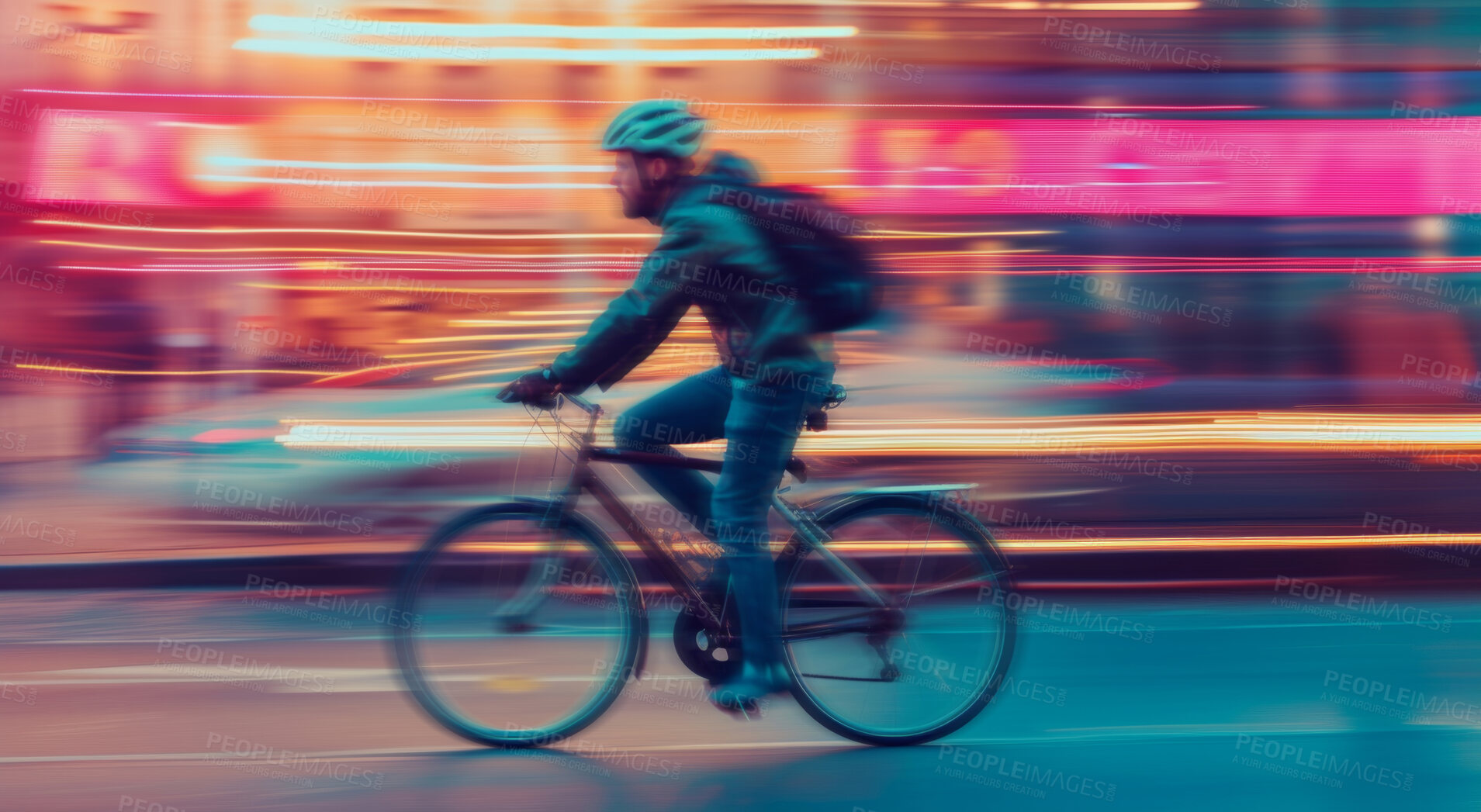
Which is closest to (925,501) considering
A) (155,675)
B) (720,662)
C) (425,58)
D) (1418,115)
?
(720,662)

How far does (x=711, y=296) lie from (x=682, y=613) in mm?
902

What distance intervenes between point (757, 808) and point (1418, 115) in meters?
7.63

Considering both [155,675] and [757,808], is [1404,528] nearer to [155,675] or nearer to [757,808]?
[757,808]

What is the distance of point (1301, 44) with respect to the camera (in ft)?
28.3
